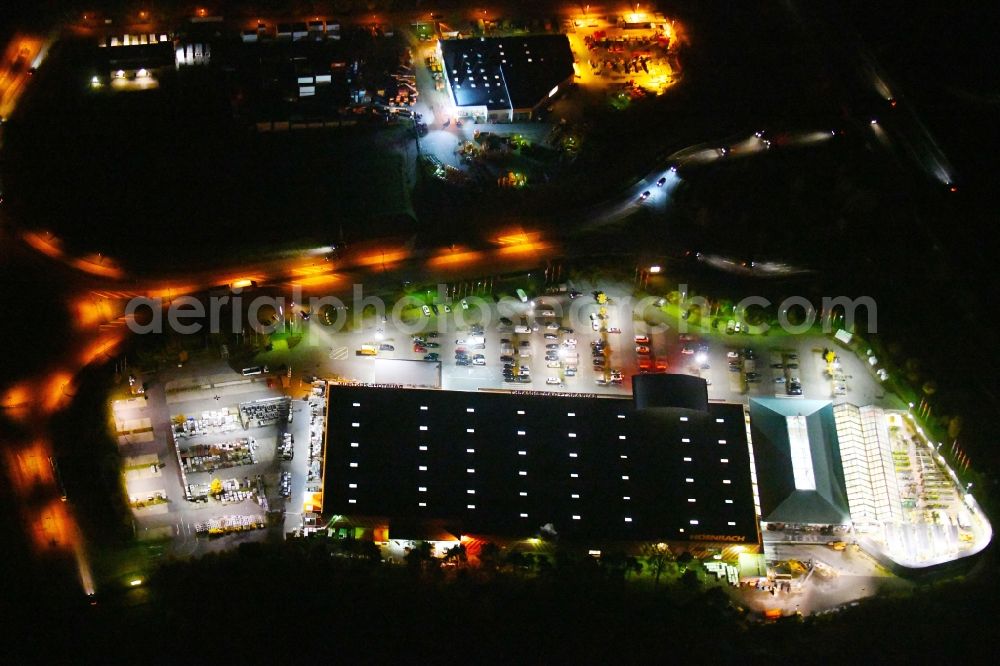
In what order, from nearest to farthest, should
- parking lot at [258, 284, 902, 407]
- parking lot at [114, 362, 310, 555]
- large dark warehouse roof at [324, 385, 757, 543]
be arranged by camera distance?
parking lot at [114, 362, 310, 555], large dark warehouse roof at [324, 385, 757, 543], parking lot at [258, 284, 902, 407]

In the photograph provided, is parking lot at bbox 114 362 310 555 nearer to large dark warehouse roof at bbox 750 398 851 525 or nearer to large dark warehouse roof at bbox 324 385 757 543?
large dark warehouse roof at bbox 324 385 757 543

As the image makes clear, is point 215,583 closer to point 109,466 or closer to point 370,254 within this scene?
point 109,466

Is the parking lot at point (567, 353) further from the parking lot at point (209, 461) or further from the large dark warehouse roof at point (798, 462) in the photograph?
the parking lot at point (209, 461)

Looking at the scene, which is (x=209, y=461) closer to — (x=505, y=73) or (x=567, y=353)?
(x=567, y=353)

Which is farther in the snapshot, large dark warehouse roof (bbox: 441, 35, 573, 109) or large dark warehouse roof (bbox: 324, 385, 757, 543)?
large dark warehouse roof (bbox: 441, 35, 573, 109)

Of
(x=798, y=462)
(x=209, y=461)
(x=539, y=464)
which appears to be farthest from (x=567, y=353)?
(x=209, y=461)

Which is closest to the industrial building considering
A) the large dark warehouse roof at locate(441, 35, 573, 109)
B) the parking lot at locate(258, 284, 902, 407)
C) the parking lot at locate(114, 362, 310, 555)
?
the large dark warehouse roof at locate(441, 35, 573, 109)

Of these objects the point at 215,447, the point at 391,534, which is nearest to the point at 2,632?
the point at 215,447
